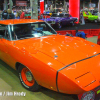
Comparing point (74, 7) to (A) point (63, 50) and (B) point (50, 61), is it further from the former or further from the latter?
(B) point (50, 61)

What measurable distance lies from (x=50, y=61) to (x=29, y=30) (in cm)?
165

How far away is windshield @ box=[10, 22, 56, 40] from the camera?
3303mm

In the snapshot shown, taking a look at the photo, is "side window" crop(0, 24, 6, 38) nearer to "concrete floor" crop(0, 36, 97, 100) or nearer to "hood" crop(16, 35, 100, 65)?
"hood" crop(16, 35, 100, 65)

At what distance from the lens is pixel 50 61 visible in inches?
86.0

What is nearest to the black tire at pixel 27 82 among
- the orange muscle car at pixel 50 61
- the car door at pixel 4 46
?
the orange muscle car at pixel 50 61

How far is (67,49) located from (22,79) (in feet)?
3.94

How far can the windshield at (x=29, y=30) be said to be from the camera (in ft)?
10.8

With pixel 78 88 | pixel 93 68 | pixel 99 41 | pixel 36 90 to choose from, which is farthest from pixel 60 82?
pixel 99 41

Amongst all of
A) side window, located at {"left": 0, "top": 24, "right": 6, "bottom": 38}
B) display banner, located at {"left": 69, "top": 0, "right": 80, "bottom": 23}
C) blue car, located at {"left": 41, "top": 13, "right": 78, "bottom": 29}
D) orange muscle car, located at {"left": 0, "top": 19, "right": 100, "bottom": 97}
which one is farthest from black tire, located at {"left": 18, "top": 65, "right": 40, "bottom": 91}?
display banner, located at {"left": 69, "top": 0, "right": 80, "bottom": 23}

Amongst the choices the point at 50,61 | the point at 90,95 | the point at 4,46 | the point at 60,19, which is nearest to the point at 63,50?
the point at 50,61

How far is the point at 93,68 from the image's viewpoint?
2150mm

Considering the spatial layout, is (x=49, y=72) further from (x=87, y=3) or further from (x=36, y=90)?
(x=87, y=3)

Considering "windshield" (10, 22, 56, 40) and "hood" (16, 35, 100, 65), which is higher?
"windshield" (10, 22, 56, 40)

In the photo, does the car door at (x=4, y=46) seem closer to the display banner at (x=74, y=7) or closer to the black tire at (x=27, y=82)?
the black tire at (x=27, y=82)
